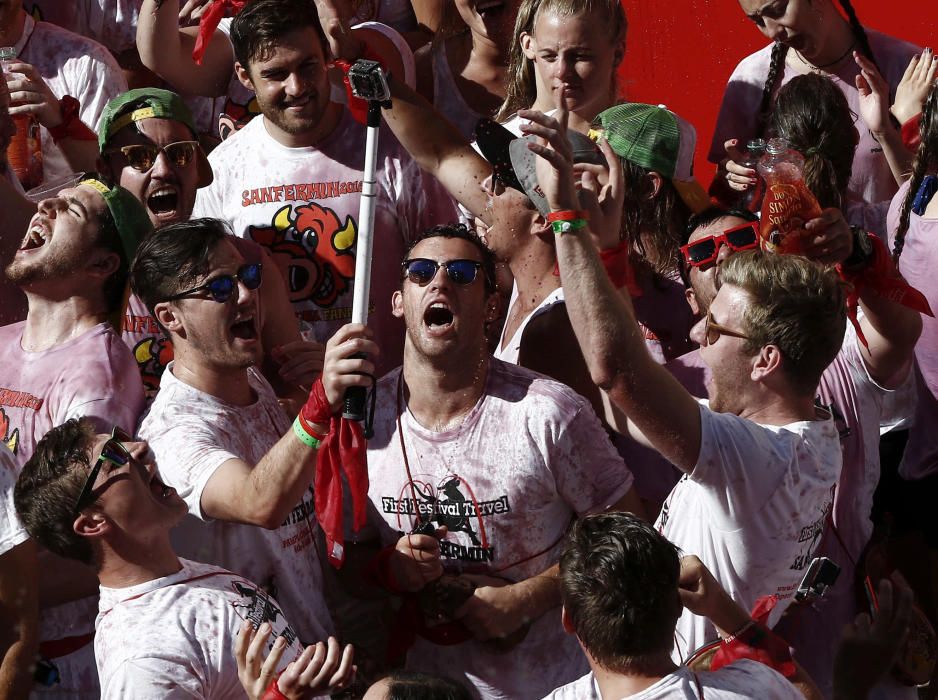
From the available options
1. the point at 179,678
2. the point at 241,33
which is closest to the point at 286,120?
the point at 241,33

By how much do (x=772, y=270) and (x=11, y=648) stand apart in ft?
7.70

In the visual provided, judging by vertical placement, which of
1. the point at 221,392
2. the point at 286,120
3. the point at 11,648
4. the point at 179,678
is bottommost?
the point at 11,648

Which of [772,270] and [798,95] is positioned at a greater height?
[798,95]

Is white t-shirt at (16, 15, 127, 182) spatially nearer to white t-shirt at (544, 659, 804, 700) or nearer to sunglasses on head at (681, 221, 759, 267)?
sunglasses on head at (681, 221, 759, 267)

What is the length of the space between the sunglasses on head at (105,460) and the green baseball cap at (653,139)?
6.42 feet

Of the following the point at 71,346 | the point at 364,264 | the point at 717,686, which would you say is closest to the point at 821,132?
the point at 364,264

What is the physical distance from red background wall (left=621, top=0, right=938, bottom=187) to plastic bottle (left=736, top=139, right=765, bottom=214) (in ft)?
7.84

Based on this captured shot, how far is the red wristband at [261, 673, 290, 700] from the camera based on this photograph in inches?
129

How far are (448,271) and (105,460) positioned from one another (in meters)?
1.14

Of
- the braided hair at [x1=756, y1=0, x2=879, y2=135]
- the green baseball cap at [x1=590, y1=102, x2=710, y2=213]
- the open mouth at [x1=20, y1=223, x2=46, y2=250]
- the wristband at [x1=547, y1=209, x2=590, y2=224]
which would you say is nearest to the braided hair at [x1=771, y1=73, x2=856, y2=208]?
the green baseball cap at [x1=590, y1=102, x2=710, y2=213]

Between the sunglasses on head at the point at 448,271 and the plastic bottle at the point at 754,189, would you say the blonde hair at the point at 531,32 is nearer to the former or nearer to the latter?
the plastic bottle at the point at 754,189

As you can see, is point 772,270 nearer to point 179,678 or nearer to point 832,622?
point 832,622

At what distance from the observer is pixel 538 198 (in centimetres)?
444

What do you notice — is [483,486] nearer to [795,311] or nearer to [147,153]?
[795,311]
